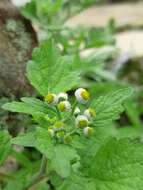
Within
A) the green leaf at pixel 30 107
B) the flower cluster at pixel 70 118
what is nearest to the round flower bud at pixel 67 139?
the flower cluster at pixel 70 118

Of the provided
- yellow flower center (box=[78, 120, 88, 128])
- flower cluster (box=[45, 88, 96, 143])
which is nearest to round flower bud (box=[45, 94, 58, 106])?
flower cluster (box=[45, 88, 96, 143])

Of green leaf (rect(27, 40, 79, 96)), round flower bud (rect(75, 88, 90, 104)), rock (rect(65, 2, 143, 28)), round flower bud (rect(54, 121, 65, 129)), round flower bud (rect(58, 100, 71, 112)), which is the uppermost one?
rock (rect(65, 2, 143, 28))

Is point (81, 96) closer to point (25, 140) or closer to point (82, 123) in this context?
point (82, 123)

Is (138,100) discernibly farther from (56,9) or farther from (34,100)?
(34,100)

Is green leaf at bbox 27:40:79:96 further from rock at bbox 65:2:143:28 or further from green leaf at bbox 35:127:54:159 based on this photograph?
rock at bbox 65:2:143:28

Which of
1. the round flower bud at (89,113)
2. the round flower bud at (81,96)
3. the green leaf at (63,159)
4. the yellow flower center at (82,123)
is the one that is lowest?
the green leaf at (63,159)

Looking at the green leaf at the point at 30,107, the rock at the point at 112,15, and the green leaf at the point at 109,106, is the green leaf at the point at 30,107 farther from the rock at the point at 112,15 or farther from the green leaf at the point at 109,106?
the rock at the point at 112,15

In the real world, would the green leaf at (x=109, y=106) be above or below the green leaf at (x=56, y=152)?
above
